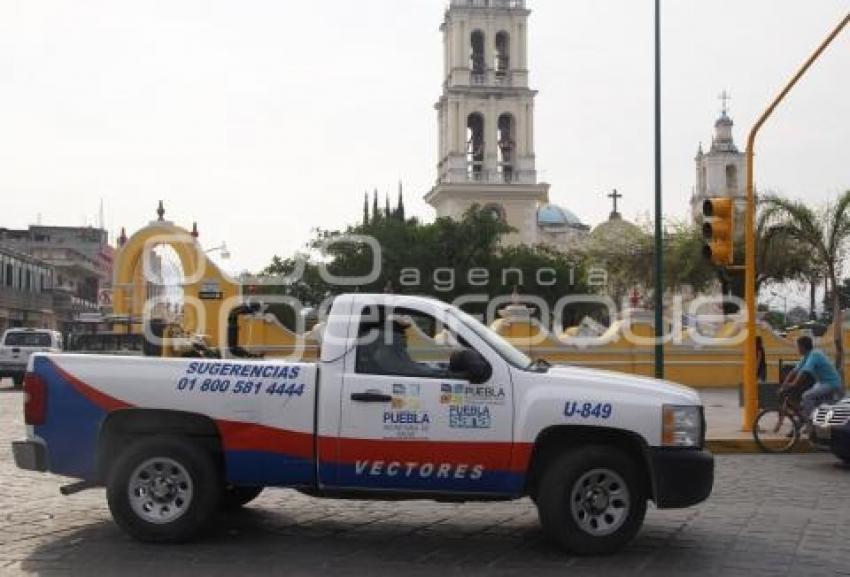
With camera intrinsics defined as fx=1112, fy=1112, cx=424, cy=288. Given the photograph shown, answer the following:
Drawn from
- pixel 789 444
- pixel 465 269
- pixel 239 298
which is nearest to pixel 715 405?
pixel 789 444

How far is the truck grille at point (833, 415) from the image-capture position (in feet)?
43.0

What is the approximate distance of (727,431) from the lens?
Result: 659 inches

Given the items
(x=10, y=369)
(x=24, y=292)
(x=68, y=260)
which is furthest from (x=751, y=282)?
→ (x=68, y=260)

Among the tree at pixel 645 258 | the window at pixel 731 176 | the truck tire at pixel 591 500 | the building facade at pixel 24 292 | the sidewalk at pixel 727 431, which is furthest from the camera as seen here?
the window at pixel 731 176

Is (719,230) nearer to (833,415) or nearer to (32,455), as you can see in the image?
(833,415)

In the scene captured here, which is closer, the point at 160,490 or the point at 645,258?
the point at 160,490

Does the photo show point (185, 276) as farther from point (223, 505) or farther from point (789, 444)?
point (223, 505)

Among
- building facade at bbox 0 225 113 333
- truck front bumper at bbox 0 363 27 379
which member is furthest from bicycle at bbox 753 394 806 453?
building facade at bbox 0 225 113 333

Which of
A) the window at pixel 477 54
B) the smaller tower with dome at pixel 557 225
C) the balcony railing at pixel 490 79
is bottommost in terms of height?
the smaller tower with dome at pixel 557 225

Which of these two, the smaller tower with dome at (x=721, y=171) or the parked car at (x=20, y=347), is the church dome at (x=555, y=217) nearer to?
the smaller tower with dome at (x=721, y=171)

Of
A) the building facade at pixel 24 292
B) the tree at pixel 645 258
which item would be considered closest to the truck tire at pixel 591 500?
the tree at pixel 645 258

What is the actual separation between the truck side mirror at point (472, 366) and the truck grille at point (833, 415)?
6769 millimetres

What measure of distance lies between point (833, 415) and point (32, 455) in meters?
9.18

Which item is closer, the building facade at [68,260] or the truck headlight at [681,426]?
the truck headlight at [681,426]
